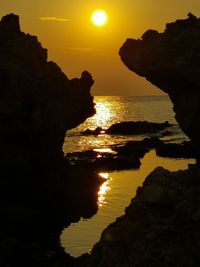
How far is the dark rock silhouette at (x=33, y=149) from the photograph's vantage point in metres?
41.3

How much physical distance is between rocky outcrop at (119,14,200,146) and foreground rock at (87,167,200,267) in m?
13.7

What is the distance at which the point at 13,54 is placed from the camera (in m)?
46.9

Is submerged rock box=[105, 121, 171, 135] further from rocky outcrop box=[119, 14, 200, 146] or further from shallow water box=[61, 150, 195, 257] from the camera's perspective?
rocky outcrop box=[119, 14, 200, 146]

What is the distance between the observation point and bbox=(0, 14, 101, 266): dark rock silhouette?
1628 inches

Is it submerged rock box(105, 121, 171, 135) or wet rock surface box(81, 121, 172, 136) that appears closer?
wet rock surface box(81, 121, 172, 136)

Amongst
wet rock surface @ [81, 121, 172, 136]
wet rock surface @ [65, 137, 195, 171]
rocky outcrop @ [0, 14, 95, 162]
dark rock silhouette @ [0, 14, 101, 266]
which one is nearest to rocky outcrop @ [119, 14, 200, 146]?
rocky outcrop @ [0, 14, 95, 162]

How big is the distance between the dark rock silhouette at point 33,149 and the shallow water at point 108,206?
110 centimetres

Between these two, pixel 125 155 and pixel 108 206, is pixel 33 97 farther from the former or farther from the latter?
pixel 125 155

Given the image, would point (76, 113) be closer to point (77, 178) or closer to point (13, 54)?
point (77, 178)

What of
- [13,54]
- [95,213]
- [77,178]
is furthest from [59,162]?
[13,54]

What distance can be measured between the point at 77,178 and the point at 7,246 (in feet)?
94.8

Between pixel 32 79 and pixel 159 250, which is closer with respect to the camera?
pixel 159 250

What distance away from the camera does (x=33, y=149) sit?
148 feet

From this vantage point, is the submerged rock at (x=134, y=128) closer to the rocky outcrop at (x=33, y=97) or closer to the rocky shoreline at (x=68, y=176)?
the rocky shoreline at (x=68, y=176)
